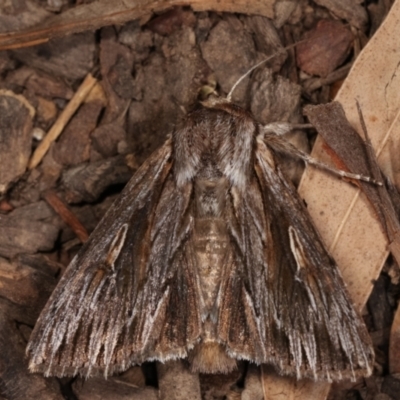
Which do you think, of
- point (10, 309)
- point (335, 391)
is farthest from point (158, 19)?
point (335, 391)

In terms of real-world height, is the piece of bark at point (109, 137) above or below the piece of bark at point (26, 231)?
above

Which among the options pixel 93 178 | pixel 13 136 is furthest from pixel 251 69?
pixel 13 136

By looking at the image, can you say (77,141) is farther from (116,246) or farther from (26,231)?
(116,246)

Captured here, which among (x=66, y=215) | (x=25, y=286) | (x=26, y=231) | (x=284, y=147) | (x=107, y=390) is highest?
(x=284, y=147)

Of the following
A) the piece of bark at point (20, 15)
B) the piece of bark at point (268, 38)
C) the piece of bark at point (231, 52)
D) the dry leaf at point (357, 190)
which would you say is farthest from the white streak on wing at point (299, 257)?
the piece of bark at point (20, 15)

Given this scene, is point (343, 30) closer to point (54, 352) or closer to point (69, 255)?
point (69, 255)

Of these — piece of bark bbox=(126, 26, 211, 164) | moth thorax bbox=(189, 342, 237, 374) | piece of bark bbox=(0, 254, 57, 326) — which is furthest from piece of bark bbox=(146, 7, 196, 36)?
moth thorax bbox=(189, 342, 237, 374)

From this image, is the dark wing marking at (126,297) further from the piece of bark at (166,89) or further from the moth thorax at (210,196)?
the piece of bark at (166,89)
